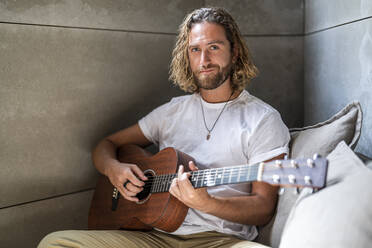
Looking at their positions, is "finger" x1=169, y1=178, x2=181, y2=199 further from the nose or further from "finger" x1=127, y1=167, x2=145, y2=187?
the nose

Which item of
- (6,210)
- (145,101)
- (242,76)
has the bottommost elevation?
(6,210)

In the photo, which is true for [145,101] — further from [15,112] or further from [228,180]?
[228,180]

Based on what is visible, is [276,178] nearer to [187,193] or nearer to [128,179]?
[187,193]

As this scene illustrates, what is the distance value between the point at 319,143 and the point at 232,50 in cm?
68

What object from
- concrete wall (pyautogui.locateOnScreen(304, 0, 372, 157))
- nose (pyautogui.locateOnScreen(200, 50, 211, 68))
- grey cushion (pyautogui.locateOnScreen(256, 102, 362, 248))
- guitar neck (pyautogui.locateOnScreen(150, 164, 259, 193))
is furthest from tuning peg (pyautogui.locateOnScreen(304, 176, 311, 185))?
nose (pyautogui.locateOnScreen(200, 50, 211, 68))

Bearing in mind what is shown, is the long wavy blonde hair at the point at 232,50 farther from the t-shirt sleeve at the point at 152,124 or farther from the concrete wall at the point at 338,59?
the concrete wall at the point at 338,59

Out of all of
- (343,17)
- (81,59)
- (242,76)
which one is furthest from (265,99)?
(81,59)

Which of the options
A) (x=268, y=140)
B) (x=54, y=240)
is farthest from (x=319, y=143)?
(x=54, y=240)

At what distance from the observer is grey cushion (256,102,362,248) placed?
1.70m

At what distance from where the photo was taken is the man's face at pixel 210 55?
6.58 feet

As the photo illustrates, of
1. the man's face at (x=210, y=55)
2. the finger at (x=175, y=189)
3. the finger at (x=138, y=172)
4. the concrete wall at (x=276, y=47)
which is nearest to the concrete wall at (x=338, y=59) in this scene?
the concrete wall at (x=276, y=47)

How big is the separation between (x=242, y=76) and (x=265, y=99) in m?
0.50

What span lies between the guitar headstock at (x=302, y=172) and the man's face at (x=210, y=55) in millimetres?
791

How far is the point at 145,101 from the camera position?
8.22 feet
